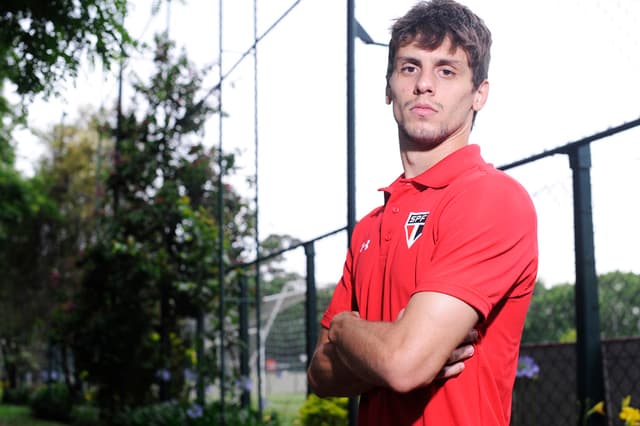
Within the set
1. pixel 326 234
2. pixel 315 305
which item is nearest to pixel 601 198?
pixel 326 234

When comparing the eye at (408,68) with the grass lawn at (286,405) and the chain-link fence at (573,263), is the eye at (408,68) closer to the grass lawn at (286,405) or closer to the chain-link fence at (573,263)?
the chain-link fence at (573,263)

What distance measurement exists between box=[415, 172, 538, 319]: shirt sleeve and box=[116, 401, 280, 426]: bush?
6438 mm

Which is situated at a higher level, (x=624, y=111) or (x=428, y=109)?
(x=624, y=111)

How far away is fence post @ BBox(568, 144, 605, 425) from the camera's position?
11.1 feet

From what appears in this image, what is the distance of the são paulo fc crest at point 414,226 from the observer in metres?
1.72

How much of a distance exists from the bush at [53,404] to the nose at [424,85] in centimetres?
1499

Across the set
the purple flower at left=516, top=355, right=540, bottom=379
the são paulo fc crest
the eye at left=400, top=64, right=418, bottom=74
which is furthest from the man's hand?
the purple flower at left=516, top=355, right=540, bottom=379

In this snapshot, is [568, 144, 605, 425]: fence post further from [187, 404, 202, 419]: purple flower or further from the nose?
[187, 404, 202, 419]: purple flower

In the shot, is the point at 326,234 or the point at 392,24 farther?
the point at 326,234

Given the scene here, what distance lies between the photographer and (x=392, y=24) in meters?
1.99

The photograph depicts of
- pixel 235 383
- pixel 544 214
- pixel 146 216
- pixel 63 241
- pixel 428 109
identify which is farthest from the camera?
pixel 63 241

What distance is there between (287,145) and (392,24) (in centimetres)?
470

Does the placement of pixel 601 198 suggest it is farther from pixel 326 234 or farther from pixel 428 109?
pixel 326 234

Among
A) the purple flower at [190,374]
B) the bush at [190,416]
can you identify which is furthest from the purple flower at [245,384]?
the purple flower at [190,374]
